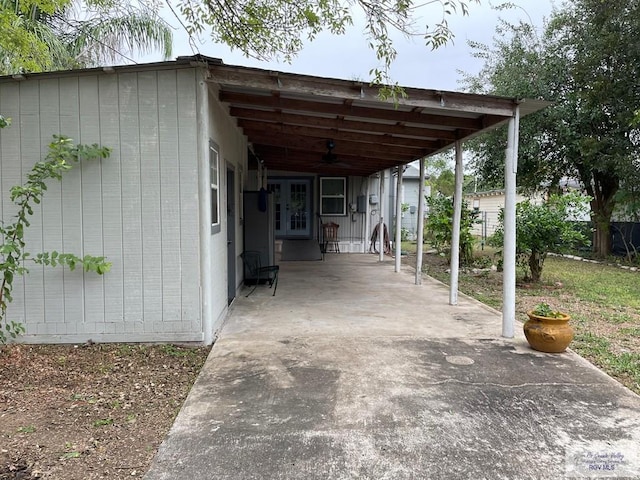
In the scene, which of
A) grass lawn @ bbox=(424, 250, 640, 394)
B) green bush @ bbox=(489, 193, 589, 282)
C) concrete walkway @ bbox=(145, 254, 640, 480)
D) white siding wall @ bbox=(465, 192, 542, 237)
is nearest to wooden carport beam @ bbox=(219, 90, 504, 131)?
concrete walkway @ bbox=(145, 254, 640, 480)

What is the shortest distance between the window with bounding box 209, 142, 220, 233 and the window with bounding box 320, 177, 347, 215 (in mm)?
7660

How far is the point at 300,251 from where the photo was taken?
11.3m

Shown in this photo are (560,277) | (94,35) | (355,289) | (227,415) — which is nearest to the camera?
(227,415)

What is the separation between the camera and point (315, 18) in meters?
5.03

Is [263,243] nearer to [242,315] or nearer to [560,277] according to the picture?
[242,315]

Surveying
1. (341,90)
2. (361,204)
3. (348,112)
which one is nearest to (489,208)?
(361,204)

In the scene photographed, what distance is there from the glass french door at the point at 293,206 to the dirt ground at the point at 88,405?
8.38 m

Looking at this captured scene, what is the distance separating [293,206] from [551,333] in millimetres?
9025

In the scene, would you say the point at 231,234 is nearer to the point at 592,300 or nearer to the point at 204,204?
the point at 204,204

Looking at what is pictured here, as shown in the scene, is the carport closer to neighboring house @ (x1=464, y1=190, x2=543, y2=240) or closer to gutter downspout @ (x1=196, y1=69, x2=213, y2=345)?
gutter downspout @ (x1=196, y1=69, x2=213, y2=345)

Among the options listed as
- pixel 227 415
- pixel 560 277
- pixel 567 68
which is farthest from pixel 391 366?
pixel 567 68

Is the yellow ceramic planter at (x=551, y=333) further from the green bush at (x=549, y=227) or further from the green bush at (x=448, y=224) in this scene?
the green bush at (x=448, y=224)

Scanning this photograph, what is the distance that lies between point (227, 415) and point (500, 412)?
5.75ft

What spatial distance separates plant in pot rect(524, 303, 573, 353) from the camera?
395 cm
